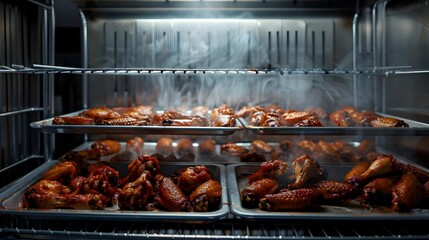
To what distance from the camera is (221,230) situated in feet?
5.60

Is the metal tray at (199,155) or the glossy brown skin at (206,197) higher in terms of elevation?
the metal tray at (199,155)

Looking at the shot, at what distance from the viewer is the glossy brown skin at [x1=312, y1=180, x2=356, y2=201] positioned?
180cm

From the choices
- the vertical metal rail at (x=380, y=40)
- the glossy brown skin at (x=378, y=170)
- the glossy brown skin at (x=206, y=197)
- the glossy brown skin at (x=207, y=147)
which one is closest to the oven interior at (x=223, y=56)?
the vertical metal rail at (x=380, y=40)

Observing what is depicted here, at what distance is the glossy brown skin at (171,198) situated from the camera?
169cm

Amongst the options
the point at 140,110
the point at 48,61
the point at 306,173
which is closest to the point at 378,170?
the point at 306,173

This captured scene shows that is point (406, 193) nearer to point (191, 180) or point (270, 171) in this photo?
point (270, 171)

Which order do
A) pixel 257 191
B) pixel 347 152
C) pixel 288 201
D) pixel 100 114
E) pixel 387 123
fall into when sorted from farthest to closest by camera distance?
pixel 347 152
pixel 100 114
pixel 387 123
pixel 257 191
pixel 288 201

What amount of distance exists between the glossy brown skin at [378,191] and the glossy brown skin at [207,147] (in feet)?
3.06

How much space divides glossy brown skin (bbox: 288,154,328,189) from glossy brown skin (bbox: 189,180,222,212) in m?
0.35

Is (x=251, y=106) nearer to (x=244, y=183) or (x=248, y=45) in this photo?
(x=248, y=45)

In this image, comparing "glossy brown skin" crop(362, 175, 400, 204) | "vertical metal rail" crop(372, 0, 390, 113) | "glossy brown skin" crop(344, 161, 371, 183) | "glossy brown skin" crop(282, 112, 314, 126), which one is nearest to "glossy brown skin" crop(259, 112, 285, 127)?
"glossy brown skin" crop(282, 112, 314, 126)

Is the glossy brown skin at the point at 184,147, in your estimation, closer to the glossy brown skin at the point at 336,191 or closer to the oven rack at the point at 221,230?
the oven rack at the point at 221,230

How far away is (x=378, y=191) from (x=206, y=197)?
0.72m

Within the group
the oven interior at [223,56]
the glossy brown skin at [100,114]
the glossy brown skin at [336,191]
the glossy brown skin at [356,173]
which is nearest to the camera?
the glossy brown skin at [336,191]
